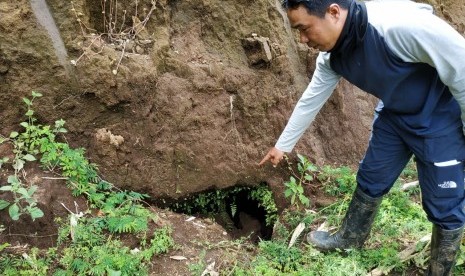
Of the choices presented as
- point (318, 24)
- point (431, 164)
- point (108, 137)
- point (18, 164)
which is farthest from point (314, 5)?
point (18, 164)

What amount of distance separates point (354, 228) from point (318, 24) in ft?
5.70

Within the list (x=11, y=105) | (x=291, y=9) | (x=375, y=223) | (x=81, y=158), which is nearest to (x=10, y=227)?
(x=81, y=158)

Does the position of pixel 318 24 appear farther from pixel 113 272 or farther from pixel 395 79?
pixel 113 272

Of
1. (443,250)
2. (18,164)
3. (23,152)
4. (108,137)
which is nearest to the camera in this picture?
(443,250)

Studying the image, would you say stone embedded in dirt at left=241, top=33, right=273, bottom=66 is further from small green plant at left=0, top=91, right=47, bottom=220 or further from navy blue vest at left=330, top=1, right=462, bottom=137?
small green plant at left=0, top=91, right=47, bottom=220

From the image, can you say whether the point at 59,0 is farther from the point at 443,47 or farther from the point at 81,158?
the point at 443,47

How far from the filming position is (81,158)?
3.53 m

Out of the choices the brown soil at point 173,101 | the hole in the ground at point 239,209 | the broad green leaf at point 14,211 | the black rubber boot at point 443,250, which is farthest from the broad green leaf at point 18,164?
the black rubber boot at point 443,250

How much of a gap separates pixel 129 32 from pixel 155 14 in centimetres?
30

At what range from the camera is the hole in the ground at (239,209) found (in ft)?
13.7

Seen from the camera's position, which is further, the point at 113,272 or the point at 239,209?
the point at 239,209

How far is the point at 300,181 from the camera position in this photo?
4.04 meters

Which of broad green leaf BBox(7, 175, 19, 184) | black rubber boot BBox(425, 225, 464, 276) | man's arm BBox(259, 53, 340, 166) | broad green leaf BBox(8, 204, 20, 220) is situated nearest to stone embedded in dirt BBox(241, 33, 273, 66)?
man's arm BBox(259, 53, 340, 166)

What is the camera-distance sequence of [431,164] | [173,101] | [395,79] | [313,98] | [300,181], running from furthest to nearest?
[300,181] → [173,101] → [313,98] → [431,164] → [395,79]
